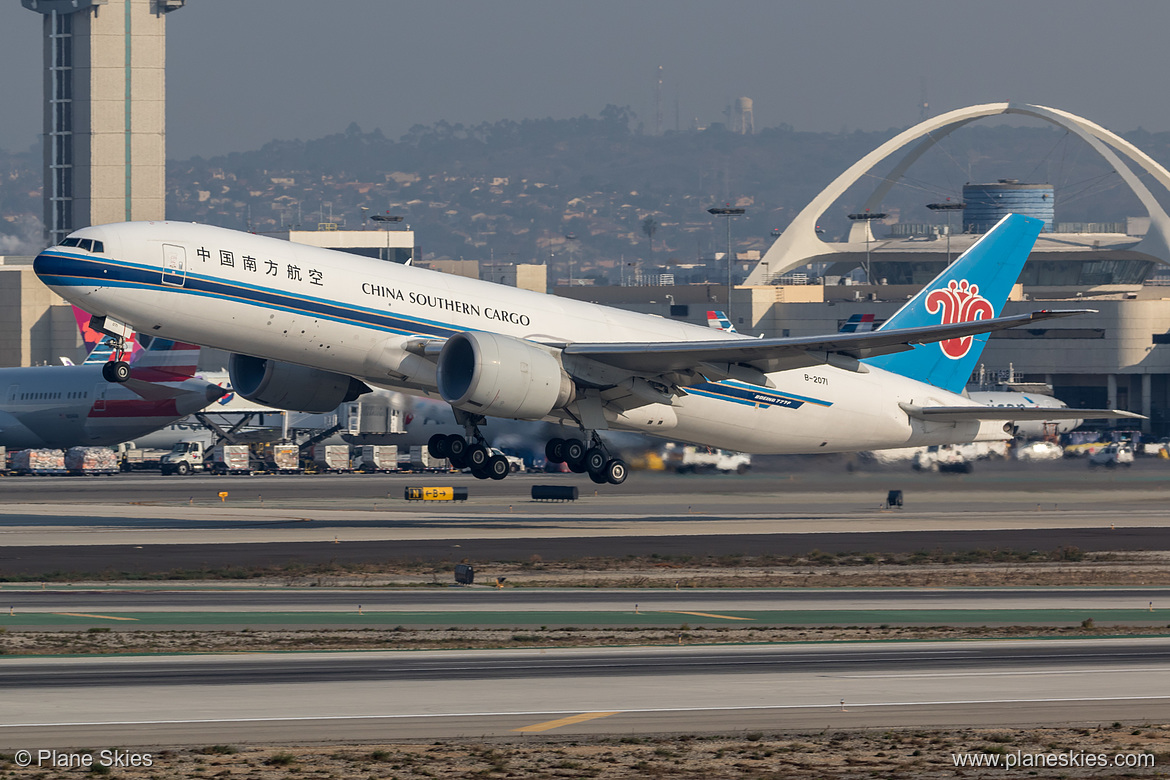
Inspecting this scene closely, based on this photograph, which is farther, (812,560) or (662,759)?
(812,560)

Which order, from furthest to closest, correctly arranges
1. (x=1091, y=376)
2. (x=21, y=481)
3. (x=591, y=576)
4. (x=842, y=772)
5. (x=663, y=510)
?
(x=1091, y=376)
(x=21, y=481)
(x=663, y=510)
(x=591, y=576)
(x=842, y=772)

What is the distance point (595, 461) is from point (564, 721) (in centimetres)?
2758

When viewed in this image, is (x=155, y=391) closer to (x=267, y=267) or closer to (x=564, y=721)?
(x=267, y=267)

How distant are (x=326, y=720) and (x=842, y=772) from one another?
6693 millimetres

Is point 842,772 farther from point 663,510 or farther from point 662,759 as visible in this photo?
point 663,510

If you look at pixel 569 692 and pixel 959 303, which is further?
pixel 959 303

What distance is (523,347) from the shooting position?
41.9m

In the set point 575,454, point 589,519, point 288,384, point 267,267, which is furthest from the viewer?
point 589,519

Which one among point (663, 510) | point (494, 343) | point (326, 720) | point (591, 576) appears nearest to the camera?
point (326, 720)

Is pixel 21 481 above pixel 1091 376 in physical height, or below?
below

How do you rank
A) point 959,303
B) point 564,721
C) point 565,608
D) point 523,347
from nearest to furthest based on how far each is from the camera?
point 564,721 < point 565,608 < point 523,347 < point 959,303

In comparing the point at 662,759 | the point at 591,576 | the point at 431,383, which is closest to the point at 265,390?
the point at 431,383

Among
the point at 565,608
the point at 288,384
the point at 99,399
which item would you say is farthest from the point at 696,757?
the point at 99,399

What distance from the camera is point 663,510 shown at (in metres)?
62.1
